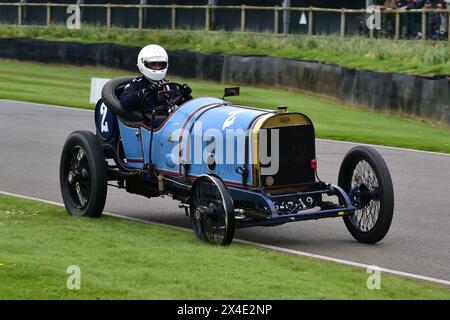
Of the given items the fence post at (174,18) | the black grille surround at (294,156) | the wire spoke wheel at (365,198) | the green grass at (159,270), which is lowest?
the green grass at (159,270)

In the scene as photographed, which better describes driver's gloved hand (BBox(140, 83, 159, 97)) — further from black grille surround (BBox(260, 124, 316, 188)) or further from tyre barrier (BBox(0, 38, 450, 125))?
tyre barrier (BBox(0, 38, 450, 125))

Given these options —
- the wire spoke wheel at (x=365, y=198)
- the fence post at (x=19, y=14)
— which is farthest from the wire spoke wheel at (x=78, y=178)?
the fence post at (x=19, y=14)

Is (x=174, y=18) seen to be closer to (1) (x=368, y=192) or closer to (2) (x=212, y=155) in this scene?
(2) (x=212, y=155)

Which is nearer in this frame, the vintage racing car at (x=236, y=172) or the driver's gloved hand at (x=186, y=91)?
the vintage racing car at (x=236, y=172)

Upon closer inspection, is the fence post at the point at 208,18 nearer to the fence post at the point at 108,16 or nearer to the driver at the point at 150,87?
the fence post at the point at 108,16

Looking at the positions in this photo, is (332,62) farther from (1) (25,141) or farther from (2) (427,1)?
(1) (25,141)

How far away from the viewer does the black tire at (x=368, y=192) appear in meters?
10.8

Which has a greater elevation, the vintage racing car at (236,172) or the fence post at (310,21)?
the fence post at (310,21)

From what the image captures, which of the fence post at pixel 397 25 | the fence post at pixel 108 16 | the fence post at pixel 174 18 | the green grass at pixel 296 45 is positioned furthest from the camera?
the fence post at pixel 108 16

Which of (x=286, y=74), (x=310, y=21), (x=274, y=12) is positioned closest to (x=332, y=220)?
(x=286, y=74)

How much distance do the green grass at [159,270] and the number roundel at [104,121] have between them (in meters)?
1.52

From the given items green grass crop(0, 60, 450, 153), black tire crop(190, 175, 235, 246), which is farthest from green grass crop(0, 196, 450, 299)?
green grass crop(0, 60, 450, 153)

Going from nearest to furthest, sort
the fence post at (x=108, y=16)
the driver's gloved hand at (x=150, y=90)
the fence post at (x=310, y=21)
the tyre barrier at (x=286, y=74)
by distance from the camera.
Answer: the driver's gloved hand at (x=150, y=90) → the tyre barrier at (x=286, y=74) → the fence post at (x=310, y=21) → the fence post at (x=108, y=16)
